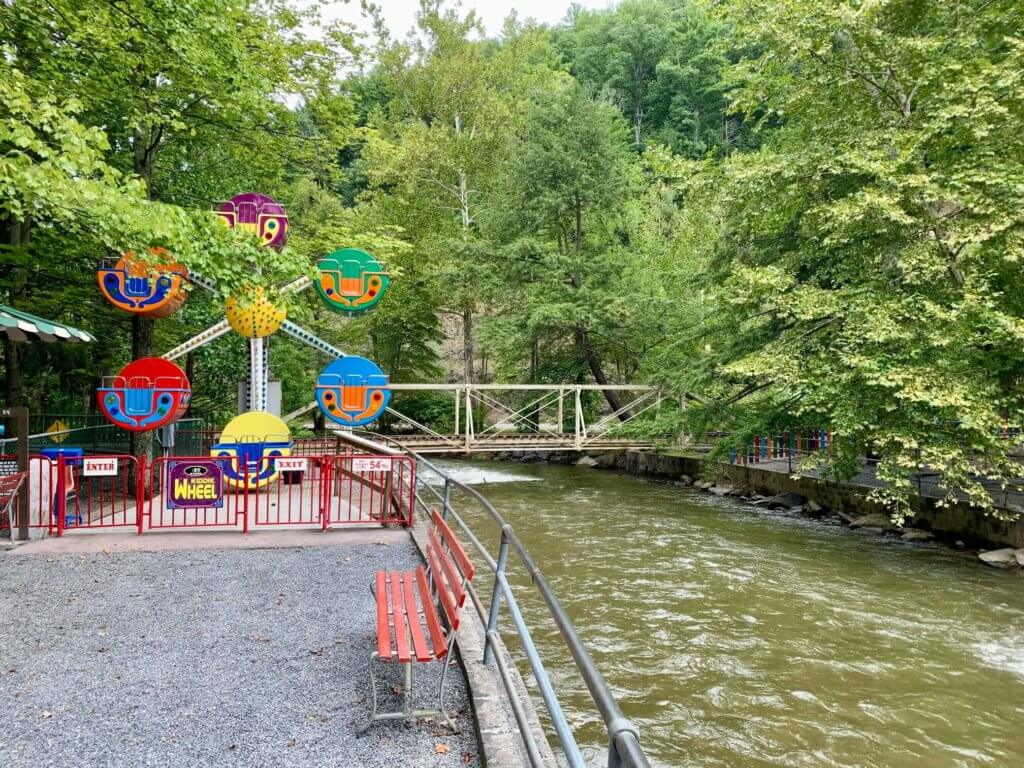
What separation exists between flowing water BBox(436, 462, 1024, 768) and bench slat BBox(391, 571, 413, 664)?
6.11ft

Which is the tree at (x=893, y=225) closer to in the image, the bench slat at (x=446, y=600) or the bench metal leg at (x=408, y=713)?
the bench slat at (x=446, y=600)


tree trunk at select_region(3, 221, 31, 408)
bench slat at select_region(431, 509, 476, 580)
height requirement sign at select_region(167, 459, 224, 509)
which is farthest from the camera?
tree trunk at select_region(3, 221, 31, 408)

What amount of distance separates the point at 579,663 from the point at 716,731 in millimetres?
4061

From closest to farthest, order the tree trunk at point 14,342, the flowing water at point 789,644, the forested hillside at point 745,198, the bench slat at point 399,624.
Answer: the bench slat at point 399,624 → the flowing water at point 789,644 → the forested hillside at point 745,198 → the tree trunk at point 14,342

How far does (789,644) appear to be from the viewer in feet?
23.6

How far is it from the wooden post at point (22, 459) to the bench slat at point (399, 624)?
5739 mm

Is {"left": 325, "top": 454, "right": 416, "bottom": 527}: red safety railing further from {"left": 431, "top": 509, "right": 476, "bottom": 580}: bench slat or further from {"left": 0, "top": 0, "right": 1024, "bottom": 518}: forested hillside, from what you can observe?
{"left": 431, "top": 509, "right": 476, "bottom": 580}: bench slat

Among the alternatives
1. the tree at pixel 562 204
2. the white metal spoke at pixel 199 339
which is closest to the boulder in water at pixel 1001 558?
the white metal spoke at pixel 199 339

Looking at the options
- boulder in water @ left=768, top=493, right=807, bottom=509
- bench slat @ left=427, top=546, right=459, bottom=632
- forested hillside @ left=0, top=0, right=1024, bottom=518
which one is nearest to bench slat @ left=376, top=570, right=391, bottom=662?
bench slat @ left=427, top=546, right=459, bottom=632

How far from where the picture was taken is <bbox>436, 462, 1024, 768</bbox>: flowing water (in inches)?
208

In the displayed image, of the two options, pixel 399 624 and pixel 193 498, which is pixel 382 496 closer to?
pixel 193 498

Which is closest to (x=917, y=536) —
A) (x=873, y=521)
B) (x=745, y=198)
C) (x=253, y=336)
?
(x=873, y=521)

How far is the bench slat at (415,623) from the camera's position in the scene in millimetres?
3879

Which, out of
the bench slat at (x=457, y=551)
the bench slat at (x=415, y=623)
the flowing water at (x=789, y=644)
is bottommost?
the flowing water at (x=789, y=644)
